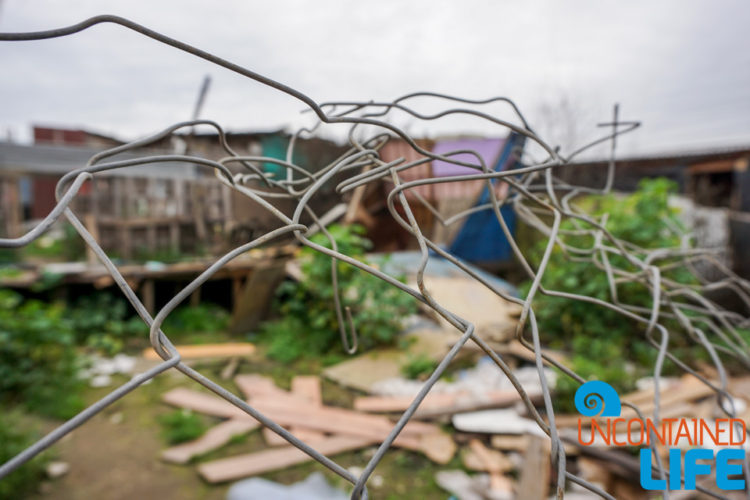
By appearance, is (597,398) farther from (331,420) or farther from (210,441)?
(210,441)

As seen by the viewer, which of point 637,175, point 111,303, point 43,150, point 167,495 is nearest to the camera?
point 167,495

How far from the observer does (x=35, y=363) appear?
364 cm

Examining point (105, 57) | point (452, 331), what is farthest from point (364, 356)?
point (105, 57)

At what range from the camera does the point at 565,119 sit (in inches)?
349

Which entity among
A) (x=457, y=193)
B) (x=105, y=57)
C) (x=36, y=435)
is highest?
(x=105, y=57)

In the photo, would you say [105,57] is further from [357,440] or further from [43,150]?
[357,440]

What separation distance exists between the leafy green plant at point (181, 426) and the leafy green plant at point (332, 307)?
4.44 ft

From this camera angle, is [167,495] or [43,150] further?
[43,150]

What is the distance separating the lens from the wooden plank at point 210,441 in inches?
119

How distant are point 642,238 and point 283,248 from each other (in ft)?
15.2

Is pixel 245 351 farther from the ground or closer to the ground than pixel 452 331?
closer to the ground

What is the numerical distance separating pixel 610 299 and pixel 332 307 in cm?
285

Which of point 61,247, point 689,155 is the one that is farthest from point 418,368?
point 689,155

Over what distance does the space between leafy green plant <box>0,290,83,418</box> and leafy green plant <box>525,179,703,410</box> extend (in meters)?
4.32
